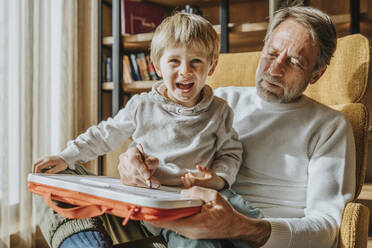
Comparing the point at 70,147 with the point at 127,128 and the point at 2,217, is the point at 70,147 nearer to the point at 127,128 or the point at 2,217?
the point at 127,128

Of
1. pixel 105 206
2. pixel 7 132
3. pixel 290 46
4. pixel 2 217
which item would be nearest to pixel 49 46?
pixel 7 132

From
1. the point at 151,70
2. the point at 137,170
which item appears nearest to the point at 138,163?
the point at 137,170

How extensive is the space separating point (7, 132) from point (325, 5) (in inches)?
86.5

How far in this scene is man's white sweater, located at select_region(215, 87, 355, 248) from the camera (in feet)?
3.27

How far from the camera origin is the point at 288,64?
1.21m

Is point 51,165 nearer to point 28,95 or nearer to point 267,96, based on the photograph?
point 267,96

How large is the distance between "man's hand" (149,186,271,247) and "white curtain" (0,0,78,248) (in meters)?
1.58

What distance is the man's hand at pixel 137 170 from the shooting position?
0.88 meters

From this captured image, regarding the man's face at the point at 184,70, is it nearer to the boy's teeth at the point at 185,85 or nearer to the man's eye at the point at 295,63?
→ the boy's teeth at the point at 185,85

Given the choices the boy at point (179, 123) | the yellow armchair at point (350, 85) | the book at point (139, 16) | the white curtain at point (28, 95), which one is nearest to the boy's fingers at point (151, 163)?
the boy at point (179, 123)

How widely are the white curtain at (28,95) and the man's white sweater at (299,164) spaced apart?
1.41m

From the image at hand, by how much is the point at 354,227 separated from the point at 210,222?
16.3 inches

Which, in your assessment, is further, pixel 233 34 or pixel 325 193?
pixel 233 34

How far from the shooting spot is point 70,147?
108 centimetres
